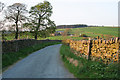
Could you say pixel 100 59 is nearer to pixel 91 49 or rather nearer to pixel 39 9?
pixel 91 49

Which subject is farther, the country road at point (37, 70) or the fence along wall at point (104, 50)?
the country road at point (37, 70)

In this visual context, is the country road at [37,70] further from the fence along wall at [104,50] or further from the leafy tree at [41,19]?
the leafy tree at [41,19]

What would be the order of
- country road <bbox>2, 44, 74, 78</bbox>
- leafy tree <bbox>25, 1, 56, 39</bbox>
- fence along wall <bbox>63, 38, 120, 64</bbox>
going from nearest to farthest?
fence along wall <bbox>63, 38, 120, 64</bbox>
country road <bbox>2, 44, 74, 78</bbox>
leafy tree <bbox>25, 1, 56, 39</bbox>

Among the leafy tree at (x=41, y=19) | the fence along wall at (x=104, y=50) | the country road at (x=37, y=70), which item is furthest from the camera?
the leafy tree at (x=41, y=19)

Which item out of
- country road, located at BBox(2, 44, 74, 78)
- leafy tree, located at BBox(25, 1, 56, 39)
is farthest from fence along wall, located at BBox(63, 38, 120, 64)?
leafy tree, located at BBox(25, 1, 56, 39)

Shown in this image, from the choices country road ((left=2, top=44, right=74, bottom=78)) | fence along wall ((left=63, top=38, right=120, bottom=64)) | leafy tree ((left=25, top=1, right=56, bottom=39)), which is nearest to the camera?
fence along wall ((left=63, top=38, right=120, bottom=64))

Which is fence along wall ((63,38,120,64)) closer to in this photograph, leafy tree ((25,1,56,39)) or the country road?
the country road

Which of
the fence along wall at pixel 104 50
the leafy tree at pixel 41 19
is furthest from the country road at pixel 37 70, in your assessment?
the leafy tree at pixel 41 19

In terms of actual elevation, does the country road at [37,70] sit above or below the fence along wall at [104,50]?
below

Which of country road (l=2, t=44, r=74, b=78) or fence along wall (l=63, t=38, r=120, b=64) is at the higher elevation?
fence along wall (l=63, t=38, r=120, b=64)

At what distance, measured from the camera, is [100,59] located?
9.91m

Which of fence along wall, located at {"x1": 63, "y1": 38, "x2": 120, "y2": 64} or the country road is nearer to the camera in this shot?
fence along wall, located at {"x1": 63, "y1": 38, "x2": 120, "y2": 64}

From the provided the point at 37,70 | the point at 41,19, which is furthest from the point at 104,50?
the point at 41,19

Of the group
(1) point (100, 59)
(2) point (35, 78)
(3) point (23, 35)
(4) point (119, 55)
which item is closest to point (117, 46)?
(4) point (119, 55)
